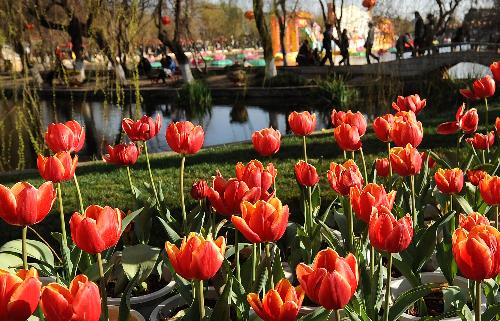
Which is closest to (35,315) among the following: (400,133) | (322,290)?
(322,290)

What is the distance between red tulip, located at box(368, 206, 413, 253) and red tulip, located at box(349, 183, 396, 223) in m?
0.26

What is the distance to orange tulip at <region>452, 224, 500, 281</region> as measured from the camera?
→ 1271 mm

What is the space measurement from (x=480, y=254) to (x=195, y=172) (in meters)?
4.78

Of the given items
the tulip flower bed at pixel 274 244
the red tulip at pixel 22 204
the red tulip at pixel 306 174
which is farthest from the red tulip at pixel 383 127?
the red tulip at pixel 22 204

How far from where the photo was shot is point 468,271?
1.30 m

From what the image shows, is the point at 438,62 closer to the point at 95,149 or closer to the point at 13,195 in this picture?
the point at 95,149

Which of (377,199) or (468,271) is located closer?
(468,271)

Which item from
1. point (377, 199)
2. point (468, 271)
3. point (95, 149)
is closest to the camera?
point (468, 271)

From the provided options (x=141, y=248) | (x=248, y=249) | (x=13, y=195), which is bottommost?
(x=248, y=249)

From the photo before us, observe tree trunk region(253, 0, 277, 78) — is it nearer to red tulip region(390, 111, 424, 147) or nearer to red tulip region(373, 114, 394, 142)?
red tulip region(373, 114, 394, 142)

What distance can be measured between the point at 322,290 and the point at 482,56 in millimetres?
18738

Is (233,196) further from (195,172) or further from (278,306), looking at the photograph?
(195,172)

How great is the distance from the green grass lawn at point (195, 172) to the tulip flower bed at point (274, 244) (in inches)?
39.1

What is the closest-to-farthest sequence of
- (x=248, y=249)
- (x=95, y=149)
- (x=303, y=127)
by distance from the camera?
(x=303, y=127)
(x=248, y=249)
(x=95, y=149)
